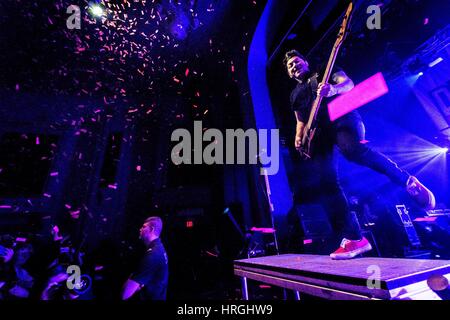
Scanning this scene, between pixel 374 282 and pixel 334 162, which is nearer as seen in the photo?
pixel 374 282

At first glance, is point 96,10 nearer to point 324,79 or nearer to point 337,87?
point 324,79

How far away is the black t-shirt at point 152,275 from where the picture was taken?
2.82 metres

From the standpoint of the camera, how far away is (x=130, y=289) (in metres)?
2.70

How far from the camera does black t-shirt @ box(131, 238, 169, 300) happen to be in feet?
9.27

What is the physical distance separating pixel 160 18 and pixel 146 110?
459cm

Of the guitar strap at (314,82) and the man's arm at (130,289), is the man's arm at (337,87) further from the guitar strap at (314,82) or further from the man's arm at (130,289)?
the man's arm at (130,289)

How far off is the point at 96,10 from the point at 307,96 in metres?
5.87

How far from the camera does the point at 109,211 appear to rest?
796cm

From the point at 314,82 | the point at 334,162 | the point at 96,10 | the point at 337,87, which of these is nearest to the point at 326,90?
the point at 337,87

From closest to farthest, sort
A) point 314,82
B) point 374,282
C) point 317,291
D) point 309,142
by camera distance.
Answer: point 374,282 < point 317,291 < point 309,142 < point 314,82

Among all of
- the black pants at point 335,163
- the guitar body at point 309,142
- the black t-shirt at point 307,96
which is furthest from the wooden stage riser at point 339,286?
the black t-shirt at point 307,96

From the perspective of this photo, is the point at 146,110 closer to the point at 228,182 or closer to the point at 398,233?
the point at 228,182

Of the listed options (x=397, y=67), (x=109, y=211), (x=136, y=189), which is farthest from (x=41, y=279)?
(x=397, y=67)

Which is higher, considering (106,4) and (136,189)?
(106,4)
